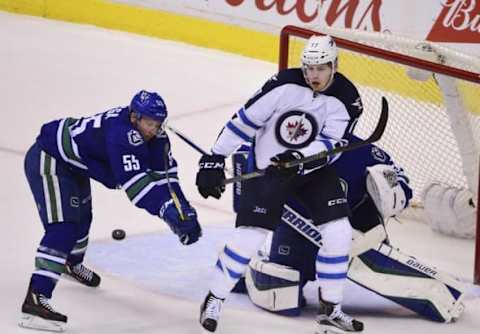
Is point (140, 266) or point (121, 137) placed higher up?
point (121, 137)

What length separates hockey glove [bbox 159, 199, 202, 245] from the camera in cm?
419

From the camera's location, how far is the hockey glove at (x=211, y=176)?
4336 mm

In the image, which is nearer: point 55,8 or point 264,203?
point 264,203

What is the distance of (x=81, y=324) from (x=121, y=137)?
623mm

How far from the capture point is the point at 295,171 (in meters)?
4.30

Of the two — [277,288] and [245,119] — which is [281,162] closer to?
[245,119]

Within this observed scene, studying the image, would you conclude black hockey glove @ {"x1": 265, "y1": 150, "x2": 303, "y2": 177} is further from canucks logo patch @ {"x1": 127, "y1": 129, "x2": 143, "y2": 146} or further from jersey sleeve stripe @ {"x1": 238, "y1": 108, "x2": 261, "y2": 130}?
canucks logo patch @ {"x1": 127, "y1": 129, "x2": 143, "y2": 146}

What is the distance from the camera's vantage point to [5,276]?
4816 millimetres

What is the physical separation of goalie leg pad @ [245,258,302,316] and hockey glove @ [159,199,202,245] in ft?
1.50

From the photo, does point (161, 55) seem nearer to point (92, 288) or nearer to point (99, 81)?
point (99, 81)

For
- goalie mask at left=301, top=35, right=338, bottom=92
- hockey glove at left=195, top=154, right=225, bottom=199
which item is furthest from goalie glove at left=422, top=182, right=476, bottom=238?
hockey glove at left=195, top=154, right=225, bottom=199

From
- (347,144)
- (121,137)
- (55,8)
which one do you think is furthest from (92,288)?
(55,8)

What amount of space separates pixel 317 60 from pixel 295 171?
1.15ft

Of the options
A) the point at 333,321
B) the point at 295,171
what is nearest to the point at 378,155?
the point at 295,171
